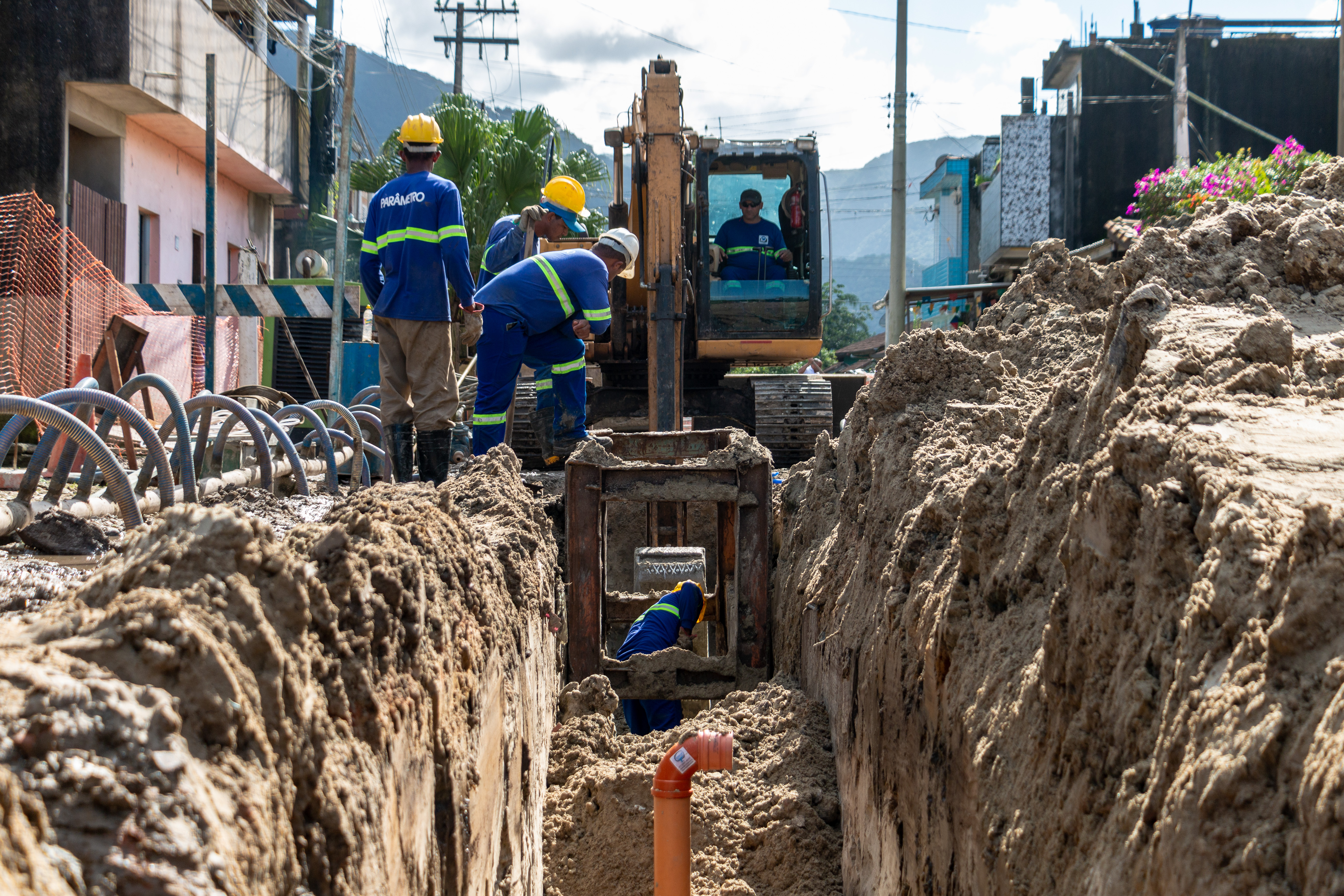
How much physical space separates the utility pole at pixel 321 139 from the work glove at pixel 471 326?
19.3m

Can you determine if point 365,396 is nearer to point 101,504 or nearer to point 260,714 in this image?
point 101,504

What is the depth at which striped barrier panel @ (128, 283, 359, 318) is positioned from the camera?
33.5 ft

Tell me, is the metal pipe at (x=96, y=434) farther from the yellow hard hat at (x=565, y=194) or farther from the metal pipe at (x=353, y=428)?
the yellow hard hat at (x=565, y=194)

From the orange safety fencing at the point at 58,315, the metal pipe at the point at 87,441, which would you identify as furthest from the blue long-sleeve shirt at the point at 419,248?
the orange safety fencing at the point at 58,315

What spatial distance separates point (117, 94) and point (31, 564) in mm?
13329

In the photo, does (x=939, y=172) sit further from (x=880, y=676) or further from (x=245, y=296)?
(x=880, y=676)

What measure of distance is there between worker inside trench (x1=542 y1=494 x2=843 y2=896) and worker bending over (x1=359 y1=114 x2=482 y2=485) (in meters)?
2.25

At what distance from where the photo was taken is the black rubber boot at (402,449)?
6.88 metres

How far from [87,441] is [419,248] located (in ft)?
9.09

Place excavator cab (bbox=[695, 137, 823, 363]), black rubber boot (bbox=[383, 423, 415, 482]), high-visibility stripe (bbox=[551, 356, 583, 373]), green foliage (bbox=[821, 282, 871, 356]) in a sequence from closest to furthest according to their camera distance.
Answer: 1. black rubber boot (bbox=[383, 423, 415, 482])
2. high-visibility stripe (bbox=[551, 356, 583, 373])
3. excavator cab (bbox=[695, 137, 823, 363])
4. green foliage (bbox=[821, 282, 871, 356])

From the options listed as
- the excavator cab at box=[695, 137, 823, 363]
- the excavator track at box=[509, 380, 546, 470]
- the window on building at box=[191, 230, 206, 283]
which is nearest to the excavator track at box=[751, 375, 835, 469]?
the excavator cab at box=[695, 137, 823, 363]

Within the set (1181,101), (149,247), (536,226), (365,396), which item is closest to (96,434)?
(536,226)

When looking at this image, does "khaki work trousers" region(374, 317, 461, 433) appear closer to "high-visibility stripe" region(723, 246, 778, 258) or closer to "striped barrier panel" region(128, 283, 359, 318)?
"striped barrier panel" region(128, 283, 359, 318)

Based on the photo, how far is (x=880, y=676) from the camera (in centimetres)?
341
